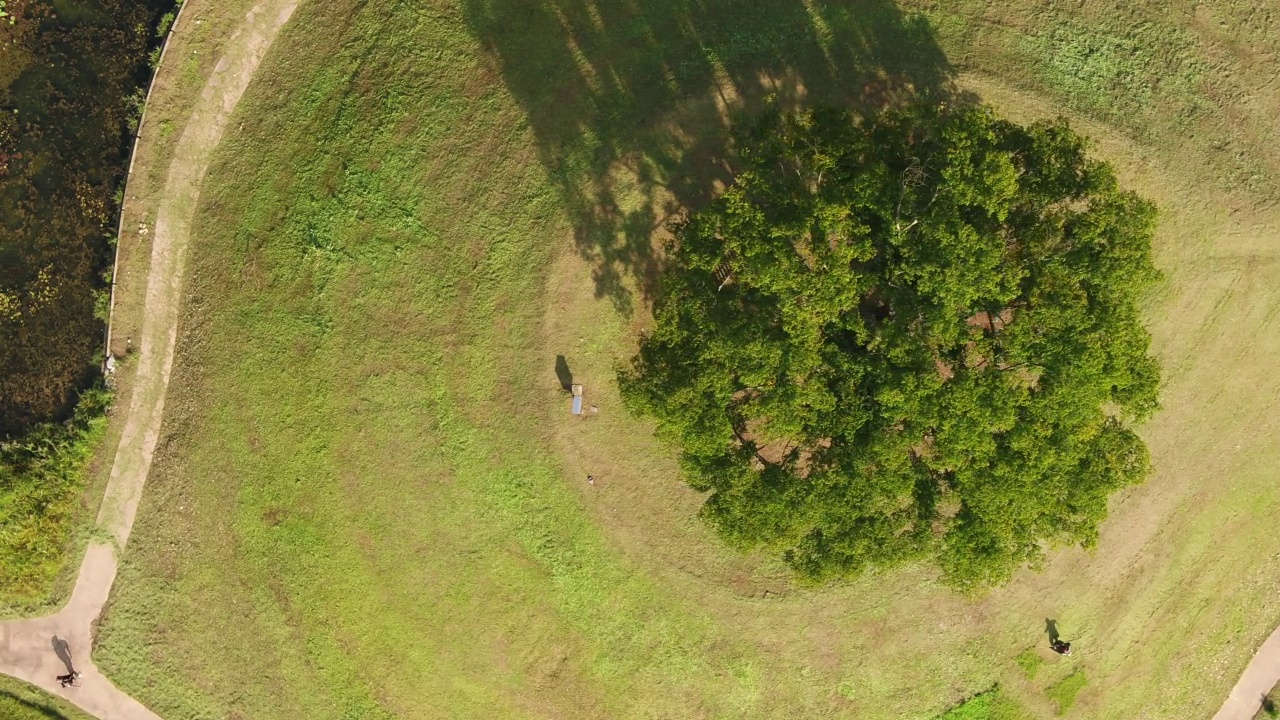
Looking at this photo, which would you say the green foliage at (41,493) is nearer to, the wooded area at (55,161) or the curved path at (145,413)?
the curved path at (145,413)

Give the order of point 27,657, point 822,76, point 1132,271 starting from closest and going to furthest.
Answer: point 1132,271 < point 822,76 < point 27,657

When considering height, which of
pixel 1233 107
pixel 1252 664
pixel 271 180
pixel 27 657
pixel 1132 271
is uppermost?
pixel 1233 107

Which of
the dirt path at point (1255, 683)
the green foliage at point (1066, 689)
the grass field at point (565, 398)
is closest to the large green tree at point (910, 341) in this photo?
the grass field at point (565, 398)

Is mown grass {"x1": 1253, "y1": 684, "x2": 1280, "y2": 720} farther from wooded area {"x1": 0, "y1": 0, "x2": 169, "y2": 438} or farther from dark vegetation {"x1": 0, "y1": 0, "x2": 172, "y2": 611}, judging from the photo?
wooded area {"x1": 0, "y1": 0, "x2": 169, "y2": 438}

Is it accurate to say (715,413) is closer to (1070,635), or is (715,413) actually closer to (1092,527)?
(1092,527)

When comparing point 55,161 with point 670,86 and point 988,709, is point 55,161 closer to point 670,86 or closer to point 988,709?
point 670,86

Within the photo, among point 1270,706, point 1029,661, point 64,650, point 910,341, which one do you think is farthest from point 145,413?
point 1270,706

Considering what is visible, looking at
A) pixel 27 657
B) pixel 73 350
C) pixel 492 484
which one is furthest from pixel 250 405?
pixel 27 657
